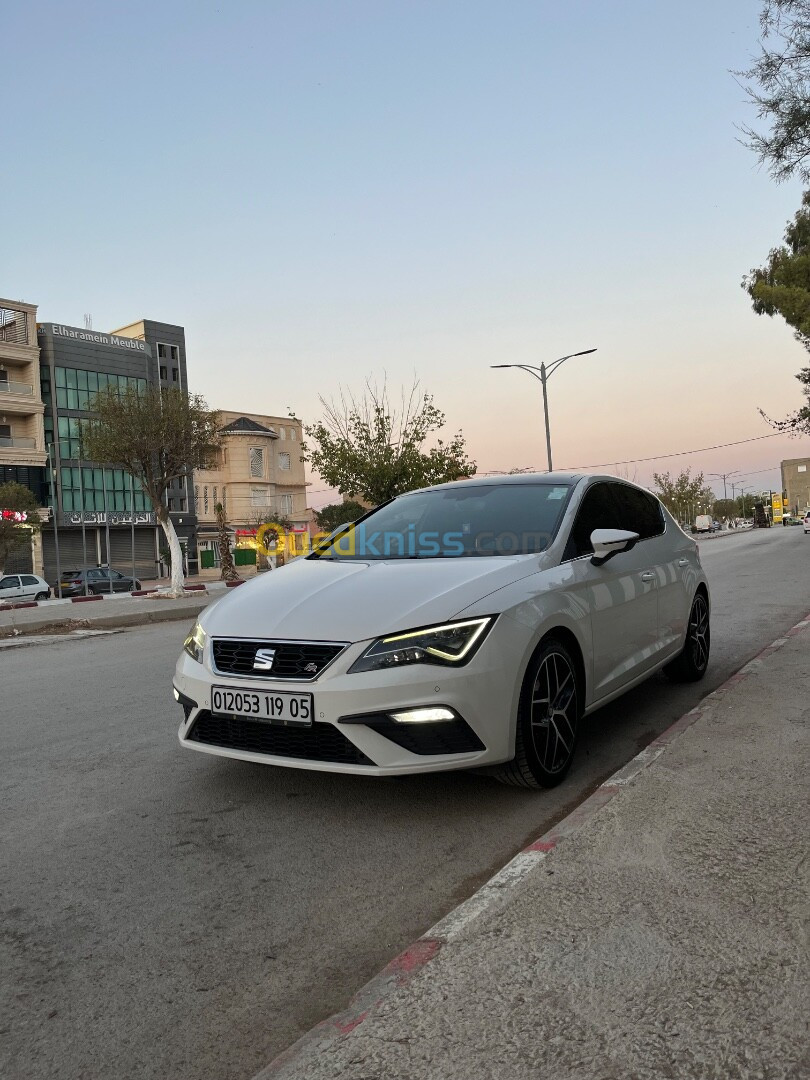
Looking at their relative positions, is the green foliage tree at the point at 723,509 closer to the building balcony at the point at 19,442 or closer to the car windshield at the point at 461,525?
the building balcony at the point at 19,442

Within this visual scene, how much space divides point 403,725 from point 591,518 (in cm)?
204

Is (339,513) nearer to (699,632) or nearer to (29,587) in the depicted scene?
(29,587)

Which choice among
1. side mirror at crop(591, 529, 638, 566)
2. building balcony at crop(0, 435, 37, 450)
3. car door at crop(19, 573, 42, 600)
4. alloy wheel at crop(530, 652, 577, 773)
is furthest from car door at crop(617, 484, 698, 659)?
building balcony at crop(0, 435, 37, 450)

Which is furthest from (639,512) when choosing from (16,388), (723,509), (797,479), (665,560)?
(723,509)

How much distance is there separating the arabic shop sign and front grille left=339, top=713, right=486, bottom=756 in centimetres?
4887

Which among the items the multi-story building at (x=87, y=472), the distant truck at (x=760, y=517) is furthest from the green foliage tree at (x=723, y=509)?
the multi-story building at (x=87, y=472)

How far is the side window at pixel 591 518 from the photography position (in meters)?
4.61

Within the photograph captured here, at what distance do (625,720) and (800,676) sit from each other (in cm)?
133

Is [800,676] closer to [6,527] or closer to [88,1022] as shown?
[88,1022]

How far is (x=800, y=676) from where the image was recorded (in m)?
5.81

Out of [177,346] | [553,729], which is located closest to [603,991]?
[553,729]

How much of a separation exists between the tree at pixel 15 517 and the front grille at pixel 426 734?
1488 inches

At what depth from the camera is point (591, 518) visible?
16.3 ft

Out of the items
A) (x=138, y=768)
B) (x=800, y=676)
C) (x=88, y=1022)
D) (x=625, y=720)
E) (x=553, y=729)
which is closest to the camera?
(x=88, y=1022)
